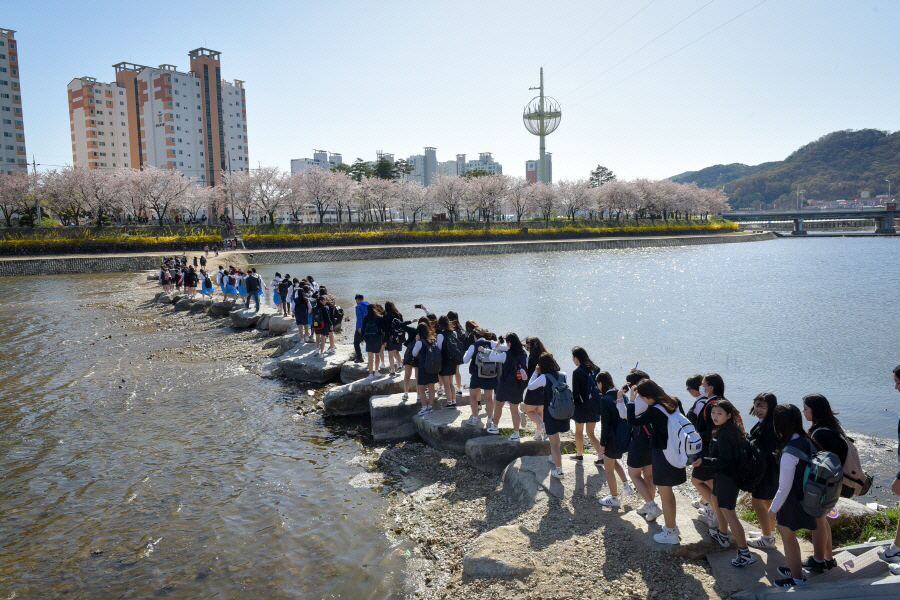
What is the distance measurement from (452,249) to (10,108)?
70.2 m

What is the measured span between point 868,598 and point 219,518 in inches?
243

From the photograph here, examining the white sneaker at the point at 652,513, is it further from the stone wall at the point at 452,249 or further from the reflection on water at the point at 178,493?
the stone wall at the point at 452,249

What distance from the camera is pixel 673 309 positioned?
21422 millimetres

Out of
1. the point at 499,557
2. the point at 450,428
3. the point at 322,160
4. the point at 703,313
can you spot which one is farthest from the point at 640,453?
the point at 322,160

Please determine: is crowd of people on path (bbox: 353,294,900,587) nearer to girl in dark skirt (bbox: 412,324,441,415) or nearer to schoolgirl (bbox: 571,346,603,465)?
schoolgirl (bbox: 571,346,603,465)

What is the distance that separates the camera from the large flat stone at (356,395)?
9586 millimetres

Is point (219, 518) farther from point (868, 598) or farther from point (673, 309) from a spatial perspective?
point (673, 309)

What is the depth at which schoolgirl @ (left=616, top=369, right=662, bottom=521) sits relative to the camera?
4949 millimetres

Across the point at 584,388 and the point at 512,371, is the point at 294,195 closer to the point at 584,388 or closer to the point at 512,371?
the point at 512,371

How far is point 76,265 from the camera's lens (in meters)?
40.4

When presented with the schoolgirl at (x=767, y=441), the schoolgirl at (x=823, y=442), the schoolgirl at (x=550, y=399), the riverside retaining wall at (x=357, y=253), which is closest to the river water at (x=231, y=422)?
the schoolgirl at (x=550, y=399)

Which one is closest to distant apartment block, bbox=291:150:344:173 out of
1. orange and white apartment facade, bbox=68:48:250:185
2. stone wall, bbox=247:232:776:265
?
orange and white apartment facade, bbox=68:48:250:185

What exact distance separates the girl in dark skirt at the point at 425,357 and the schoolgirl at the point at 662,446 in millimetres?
3944

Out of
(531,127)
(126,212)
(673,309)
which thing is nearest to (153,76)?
(126,212)
